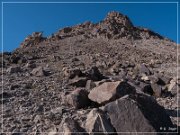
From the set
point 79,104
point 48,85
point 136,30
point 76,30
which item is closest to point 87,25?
point 76,30

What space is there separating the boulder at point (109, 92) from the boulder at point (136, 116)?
3.69 feet

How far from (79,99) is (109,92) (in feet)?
3.12

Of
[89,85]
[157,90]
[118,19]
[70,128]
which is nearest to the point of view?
[70,128]

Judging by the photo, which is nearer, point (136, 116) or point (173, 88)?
point (136, 116)

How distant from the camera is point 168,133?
734 cm

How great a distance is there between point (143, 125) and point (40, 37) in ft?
104

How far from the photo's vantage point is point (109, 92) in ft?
30.0

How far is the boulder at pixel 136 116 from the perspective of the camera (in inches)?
289

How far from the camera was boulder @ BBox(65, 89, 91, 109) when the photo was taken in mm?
9561

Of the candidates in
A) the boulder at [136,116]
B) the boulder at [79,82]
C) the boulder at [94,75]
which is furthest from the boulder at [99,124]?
the boulder at [94,75]

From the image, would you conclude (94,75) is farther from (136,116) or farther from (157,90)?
(136,116)

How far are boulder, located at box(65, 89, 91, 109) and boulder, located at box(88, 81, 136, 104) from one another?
0.18 m

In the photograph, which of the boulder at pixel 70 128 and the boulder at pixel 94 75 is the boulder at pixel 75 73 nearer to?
the boulder at pixel 94 75

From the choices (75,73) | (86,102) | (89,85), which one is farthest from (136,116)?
(75,73)
